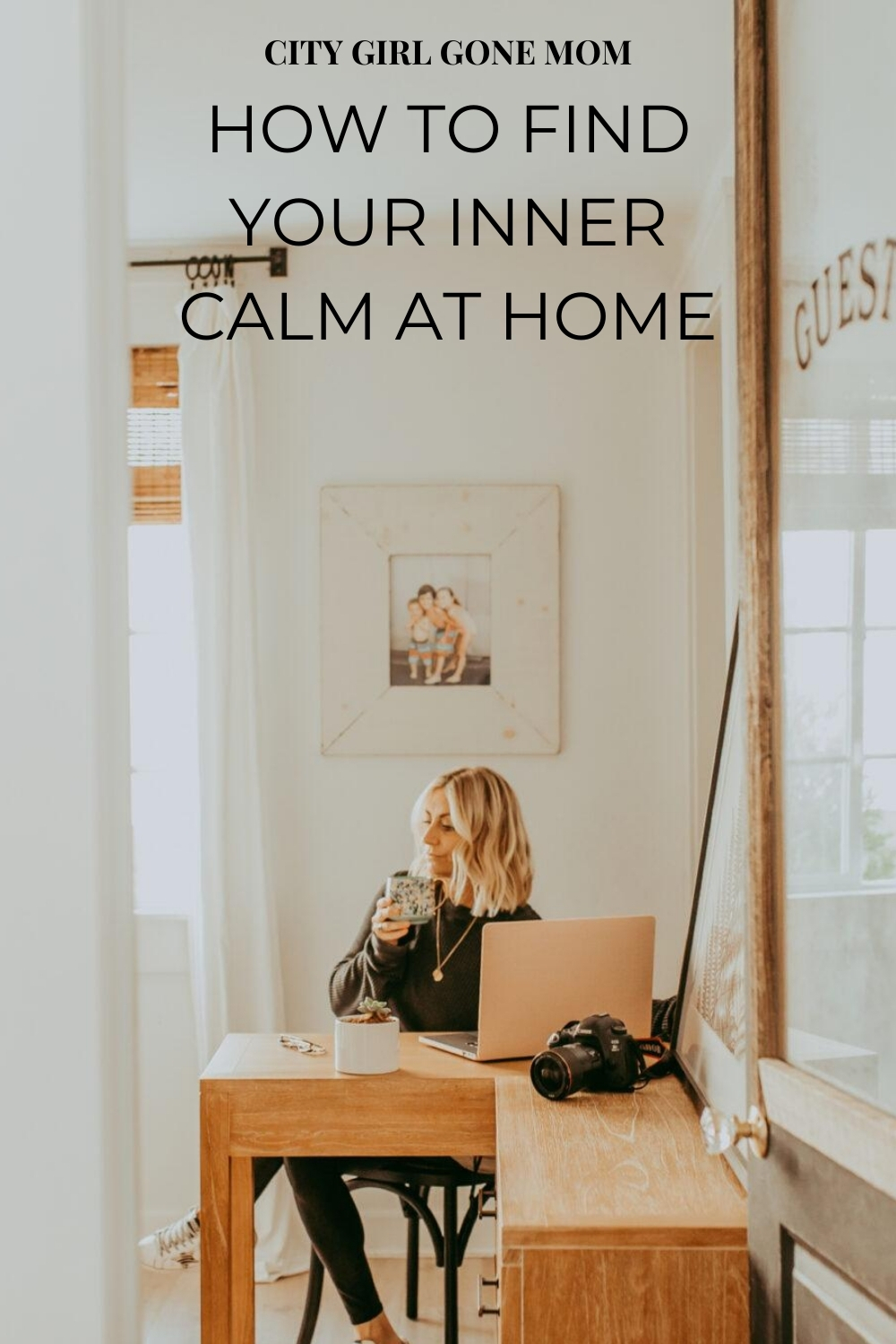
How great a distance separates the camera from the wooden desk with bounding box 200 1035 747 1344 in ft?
5.10

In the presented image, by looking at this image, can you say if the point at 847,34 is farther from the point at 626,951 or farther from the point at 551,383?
the point at 551,383

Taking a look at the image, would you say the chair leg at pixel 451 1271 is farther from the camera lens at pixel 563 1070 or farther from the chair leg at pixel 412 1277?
the camera lens at pixel 563 1070

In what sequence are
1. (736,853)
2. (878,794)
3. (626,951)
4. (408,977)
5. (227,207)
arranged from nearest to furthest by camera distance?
(878,794), (736,853), (626,951), (408,977), (227,207)

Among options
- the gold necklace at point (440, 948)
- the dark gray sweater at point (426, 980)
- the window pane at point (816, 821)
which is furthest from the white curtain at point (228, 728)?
the window pane at point (816, 821)

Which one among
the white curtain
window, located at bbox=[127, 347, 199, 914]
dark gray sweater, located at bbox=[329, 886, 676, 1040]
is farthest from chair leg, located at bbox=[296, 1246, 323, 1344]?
window, located at bbox=[127, 347, 199, 914]

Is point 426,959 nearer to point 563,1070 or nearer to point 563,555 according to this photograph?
point 563,1070

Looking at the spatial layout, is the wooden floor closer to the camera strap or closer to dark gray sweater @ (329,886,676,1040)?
dark gray sweater @ (329,886,676,1040)

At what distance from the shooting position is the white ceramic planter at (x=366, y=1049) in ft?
7.54

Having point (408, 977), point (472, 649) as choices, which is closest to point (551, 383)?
point (472, 649)

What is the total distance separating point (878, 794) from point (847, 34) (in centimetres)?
62

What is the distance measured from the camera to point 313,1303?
2.78 m

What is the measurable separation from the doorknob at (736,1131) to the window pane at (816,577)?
1.54 feet

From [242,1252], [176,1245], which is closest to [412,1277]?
[176,1245]

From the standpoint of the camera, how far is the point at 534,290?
3.64 meters
